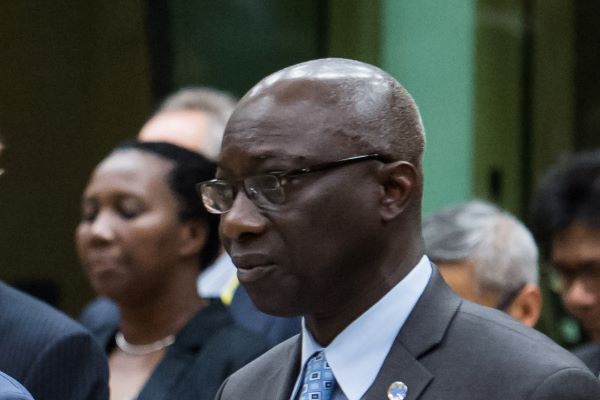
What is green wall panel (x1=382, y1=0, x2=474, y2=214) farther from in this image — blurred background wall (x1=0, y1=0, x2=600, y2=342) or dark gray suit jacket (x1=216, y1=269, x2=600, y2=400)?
dark gray suit jacket (x1=216, y1=269, x2=600, y2=400)

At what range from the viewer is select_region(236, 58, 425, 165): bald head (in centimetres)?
302

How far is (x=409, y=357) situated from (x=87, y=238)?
87.3 inches

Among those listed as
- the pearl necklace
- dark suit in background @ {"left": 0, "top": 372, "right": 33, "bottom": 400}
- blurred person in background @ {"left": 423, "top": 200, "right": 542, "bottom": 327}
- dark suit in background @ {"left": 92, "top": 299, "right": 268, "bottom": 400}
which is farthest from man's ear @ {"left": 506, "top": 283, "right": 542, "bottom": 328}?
dark suit in background @ {"left": 0, "top": 372, "right": 33, "bottom": 400}

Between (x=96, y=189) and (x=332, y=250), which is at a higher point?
(x=332, y=250)

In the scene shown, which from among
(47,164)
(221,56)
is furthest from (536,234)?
(47,164)

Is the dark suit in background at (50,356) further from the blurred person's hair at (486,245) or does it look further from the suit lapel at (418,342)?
the blurred person's hair at (486,245)

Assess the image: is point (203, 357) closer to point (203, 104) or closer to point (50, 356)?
point (50, 356)

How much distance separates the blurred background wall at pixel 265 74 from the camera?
7973mm

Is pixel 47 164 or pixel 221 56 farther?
pixel 47 164

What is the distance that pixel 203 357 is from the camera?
4.62 m

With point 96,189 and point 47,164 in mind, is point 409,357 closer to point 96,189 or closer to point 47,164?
point 96,189

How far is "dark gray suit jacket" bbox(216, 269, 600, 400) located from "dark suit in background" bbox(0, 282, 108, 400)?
0.95 metres

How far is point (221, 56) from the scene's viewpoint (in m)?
8.85

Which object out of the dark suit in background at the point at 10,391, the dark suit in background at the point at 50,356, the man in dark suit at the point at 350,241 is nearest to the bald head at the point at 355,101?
the man in dark suit at the point at 350,241
